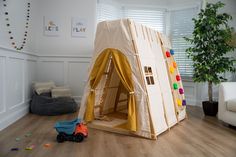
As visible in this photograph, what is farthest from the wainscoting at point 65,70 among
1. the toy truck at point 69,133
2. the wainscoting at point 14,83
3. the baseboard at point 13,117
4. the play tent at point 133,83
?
the toy truck at point 69,133

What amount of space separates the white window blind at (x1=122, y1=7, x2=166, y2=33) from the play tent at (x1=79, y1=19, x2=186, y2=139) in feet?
5.13

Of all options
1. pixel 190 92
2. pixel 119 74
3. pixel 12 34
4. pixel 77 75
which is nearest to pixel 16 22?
pixel 12 34

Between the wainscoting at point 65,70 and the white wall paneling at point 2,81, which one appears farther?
the wainscoting at point 65,70

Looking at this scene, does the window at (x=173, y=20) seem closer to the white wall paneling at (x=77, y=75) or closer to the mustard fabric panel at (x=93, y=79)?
the white wall paneling at (x=77, y=75)

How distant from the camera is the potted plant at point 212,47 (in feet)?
12.0

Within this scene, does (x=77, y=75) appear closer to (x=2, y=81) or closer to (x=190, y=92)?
(x=2, y=81)

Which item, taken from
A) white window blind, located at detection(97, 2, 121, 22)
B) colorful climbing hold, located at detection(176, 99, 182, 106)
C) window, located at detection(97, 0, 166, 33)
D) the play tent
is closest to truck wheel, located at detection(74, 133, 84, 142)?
the play tent

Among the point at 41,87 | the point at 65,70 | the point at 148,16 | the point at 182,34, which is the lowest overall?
the point at 41,87

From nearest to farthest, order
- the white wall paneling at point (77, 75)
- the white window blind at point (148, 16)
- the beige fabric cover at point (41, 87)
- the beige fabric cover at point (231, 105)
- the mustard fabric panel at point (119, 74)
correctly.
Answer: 1. the mustard fabric panel at point (119, 74)
2. the beige fabric cover at point (231, 105)
3. the beige fabric cover at point (41, 87)
4. the white wall paneling at point (77, 75)
5. the white window blind at point (148, 16)

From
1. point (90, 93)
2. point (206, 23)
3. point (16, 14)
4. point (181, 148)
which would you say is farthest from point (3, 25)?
point (206, 23)

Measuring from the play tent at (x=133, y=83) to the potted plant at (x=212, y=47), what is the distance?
68 centimetres

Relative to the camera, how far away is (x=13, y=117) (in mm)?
3000

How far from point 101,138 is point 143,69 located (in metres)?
1.03

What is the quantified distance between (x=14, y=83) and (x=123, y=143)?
1.93 meters
